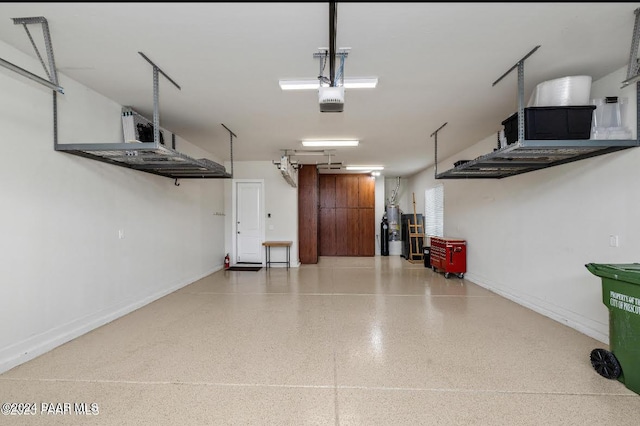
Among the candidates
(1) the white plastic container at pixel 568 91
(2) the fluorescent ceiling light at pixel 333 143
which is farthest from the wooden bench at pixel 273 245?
(1) the white plastic container at pixel 568 91

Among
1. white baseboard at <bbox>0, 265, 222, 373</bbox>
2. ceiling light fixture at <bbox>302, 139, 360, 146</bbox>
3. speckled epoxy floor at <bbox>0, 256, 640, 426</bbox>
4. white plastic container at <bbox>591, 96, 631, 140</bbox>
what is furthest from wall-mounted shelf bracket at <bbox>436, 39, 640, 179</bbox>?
white baseboard at <bbox>0, 265, 222, 373</bbox>

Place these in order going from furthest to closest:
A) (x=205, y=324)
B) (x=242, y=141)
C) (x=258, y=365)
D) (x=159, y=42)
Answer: (x=242, y=141) → (x=205, y=324) → (x=258, y=365) → (x=159, y=42)

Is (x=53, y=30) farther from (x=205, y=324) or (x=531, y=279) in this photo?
(x=531, y=279)

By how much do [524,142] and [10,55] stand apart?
4795mm

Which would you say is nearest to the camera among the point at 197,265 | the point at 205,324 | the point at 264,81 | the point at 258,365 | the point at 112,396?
the point at 112,396

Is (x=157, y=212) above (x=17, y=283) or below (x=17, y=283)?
above

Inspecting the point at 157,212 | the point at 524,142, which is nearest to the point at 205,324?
the point at 157,212

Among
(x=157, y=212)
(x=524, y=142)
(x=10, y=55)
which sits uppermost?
(x=10, y=55)

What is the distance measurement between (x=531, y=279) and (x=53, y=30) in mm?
6136

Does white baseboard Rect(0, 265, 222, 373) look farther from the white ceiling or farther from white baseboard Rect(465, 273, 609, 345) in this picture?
white baseboard Rect(465, 273, 609, 345)

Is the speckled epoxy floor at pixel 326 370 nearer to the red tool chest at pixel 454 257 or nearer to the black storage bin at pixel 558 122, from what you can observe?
the red tool chest at pixel 454 257

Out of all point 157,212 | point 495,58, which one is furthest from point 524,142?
point 157,212

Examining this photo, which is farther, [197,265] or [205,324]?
[197,265]

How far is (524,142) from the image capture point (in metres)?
2.77
